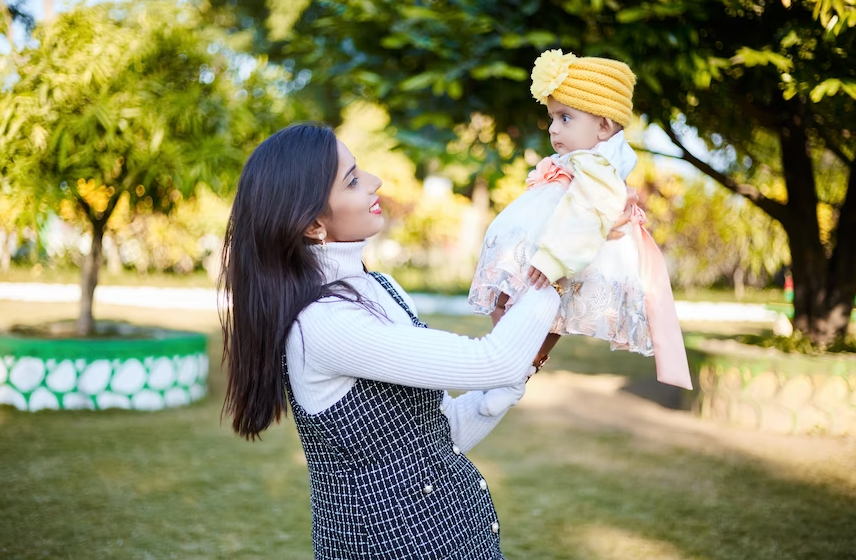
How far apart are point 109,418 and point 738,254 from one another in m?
14.0

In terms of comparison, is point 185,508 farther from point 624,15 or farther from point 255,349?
point 624,15

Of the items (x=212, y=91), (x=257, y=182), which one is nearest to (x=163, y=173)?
(x=212, y=91)

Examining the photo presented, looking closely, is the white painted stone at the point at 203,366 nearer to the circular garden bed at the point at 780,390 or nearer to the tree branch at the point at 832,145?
the circular garden bed at the point at 780,390

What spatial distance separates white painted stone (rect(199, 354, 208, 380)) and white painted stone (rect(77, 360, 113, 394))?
2.47 feet

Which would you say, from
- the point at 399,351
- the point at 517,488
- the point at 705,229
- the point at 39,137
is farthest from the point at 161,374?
Result: the point at 705,229

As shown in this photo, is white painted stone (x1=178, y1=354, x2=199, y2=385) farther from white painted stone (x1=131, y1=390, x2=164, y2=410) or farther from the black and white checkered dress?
the black and white checkered dress

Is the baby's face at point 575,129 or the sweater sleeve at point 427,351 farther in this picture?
the baby's face at point 575,129

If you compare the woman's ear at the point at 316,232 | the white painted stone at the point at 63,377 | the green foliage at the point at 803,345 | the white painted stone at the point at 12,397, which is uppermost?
the woman's ear at the point at 316,232

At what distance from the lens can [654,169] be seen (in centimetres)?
1623

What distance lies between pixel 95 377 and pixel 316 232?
5214 millimetres

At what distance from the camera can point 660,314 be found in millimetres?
1951

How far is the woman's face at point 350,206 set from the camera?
1.68 m

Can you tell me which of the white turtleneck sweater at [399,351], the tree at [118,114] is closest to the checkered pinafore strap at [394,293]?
the white turtleneck sweater at [399,351]

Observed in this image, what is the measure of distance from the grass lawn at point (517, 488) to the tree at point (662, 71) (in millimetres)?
1999
